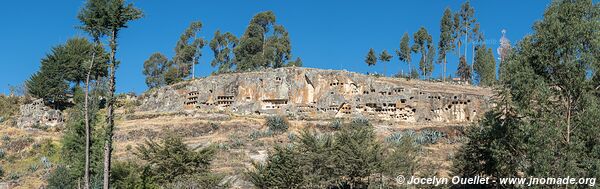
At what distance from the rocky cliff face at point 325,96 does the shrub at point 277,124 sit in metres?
5.03

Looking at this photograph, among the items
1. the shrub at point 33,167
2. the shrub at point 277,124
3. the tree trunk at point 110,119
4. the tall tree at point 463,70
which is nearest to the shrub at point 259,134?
the shrub at point 277,124

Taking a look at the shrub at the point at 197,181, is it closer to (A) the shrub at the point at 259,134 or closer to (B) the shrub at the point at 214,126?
(A) the shrub at the point at 259,134

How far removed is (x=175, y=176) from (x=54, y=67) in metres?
47.9

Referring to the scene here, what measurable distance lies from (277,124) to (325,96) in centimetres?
989

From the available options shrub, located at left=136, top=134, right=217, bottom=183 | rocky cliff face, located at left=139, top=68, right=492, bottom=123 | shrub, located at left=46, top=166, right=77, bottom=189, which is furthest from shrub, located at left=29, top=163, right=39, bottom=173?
rocky cliff face, located at left=139, top=68, right=492, bottom=123

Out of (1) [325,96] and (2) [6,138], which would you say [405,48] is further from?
(2) [6,138]

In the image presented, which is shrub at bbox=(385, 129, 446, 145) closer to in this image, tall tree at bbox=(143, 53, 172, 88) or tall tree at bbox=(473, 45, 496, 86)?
tall tree at bbox=(473, 45, 496, 86)

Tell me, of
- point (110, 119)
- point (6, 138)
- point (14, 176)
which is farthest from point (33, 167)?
point (110, 119)

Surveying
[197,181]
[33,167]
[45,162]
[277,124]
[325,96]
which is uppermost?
[325,96]

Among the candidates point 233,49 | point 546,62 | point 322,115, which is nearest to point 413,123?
point 322,115

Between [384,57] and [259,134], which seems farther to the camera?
[384,57]

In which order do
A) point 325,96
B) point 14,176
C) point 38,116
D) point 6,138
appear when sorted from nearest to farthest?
point 14,176
point 6,138
point 325,96
point 38,116

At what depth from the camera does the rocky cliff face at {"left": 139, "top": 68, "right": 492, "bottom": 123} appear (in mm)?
61906

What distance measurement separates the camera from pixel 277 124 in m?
57.9
